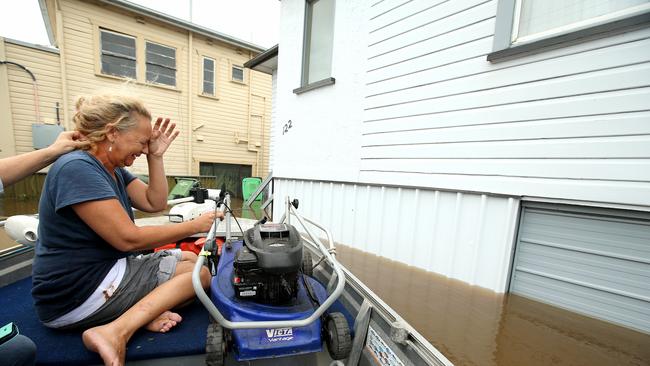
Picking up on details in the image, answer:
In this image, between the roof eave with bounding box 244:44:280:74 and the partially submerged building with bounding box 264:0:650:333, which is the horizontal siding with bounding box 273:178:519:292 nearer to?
the partially submerged building with bounding box 264:0:650:333

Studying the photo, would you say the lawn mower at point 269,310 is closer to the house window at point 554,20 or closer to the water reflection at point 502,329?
the water reflection at point 502,329

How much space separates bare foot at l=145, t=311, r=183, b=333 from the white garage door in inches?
100

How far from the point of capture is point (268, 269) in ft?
4.00

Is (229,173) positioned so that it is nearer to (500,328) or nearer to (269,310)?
(269,310)

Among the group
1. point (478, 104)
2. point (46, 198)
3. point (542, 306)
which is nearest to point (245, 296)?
point (46, 198)

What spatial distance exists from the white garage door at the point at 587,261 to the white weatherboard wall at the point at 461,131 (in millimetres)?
123

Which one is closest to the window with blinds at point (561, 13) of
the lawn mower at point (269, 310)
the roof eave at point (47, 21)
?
the lawn mower at point (269, 310)

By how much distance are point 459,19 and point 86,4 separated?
9313 mm

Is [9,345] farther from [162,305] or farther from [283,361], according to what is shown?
[283,361]

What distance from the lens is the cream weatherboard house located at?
6.60 meters

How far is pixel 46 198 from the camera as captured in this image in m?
1.12

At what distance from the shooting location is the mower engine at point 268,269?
4.04ft

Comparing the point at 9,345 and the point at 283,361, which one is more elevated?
the point at 9,345

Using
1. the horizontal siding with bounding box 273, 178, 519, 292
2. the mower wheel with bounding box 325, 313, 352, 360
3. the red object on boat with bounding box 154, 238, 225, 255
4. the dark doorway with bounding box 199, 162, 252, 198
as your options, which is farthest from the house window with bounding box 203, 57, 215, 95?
the mower wheel with bounding box 325, 313, 352, 360
